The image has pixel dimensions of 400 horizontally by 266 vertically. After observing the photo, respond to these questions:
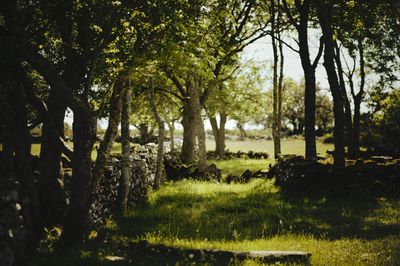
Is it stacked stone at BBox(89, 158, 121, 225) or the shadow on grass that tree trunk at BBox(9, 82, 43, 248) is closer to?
stacked stone at BBox(89, 158, 121, 225)

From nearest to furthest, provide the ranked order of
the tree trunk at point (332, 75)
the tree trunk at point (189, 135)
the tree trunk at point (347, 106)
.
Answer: the tree trunk at point (332, 75) → the tree trunk at point (347, 106) → the tree trunk at point (189, 135)

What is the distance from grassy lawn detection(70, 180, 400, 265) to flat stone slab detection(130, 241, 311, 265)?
1.33ft

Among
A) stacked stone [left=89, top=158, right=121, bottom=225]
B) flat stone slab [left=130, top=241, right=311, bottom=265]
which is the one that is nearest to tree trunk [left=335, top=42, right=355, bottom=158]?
stacked stone [left=89, top=158, right=121, bottom=225]

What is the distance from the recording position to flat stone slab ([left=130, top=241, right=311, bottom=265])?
9.43 m

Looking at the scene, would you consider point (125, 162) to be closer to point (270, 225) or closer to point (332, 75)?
point (270, 225)

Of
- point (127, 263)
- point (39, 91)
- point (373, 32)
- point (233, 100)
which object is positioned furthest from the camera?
point (233, 100)

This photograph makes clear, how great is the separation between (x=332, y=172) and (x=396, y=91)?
2102 cm

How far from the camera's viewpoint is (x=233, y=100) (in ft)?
132

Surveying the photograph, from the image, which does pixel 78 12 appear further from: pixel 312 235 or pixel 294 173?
pixel 294 173

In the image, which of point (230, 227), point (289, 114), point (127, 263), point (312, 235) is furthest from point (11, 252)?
point (289, 114)

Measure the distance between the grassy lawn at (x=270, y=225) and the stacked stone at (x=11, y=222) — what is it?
57.0 inches

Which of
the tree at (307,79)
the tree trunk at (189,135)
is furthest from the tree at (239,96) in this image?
the tree at (307,79)

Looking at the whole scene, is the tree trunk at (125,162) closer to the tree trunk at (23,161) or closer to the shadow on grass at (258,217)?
the shadow on grass at (258,217)

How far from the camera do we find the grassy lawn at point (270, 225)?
10.5m
